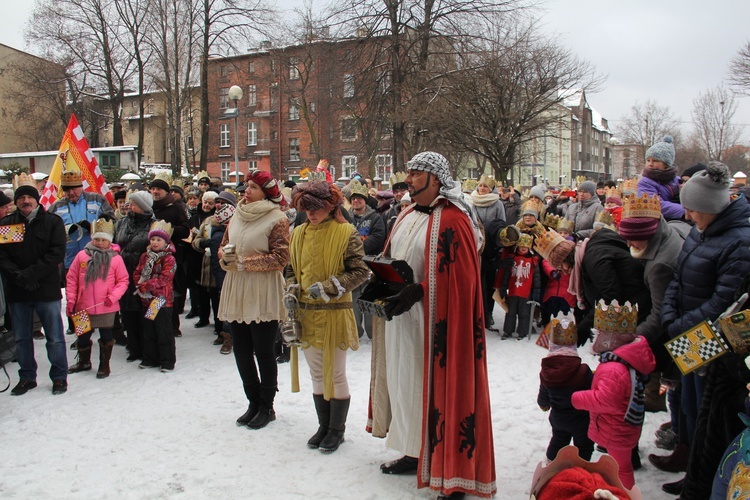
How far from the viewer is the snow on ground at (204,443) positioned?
3.79 m

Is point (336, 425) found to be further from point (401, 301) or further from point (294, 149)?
point (294, 149)

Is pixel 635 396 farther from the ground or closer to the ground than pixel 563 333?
closer to the ground

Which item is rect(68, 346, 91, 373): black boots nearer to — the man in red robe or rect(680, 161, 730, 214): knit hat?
the man in red robe

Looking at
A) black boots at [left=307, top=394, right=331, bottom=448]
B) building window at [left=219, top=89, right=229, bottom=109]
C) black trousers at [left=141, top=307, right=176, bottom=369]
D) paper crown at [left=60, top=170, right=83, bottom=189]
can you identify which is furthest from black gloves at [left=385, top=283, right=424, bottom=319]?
building window at [left=219, top=89, right=229, bottom=109]

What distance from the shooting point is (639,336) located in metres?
3.35

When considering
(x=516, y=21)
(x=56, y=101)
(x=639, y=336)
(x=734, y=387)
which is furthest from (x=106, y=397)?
(x=56, y=101)

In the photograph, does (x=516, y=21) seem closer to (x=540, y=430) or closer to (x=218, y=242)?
(x=218, y=242)

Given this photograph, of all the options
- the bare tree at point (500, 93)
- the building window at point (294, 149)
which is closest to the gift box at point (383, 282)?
the bare tree at point (500, 93)

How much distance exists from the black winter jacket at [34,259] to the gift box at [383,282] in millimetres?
3745

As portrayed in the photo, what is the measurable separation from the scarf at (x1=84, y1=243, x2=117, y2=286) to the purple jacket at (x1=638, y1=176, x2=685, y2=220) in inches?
227

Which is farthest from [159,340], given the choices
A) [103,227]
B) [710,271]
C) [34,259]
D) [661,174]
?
[661,174]

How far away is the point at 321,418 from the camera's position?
14.6 ft

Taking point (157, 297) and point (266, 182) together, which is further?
point (157, 297)

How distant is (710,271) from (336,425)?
9.35 ft
